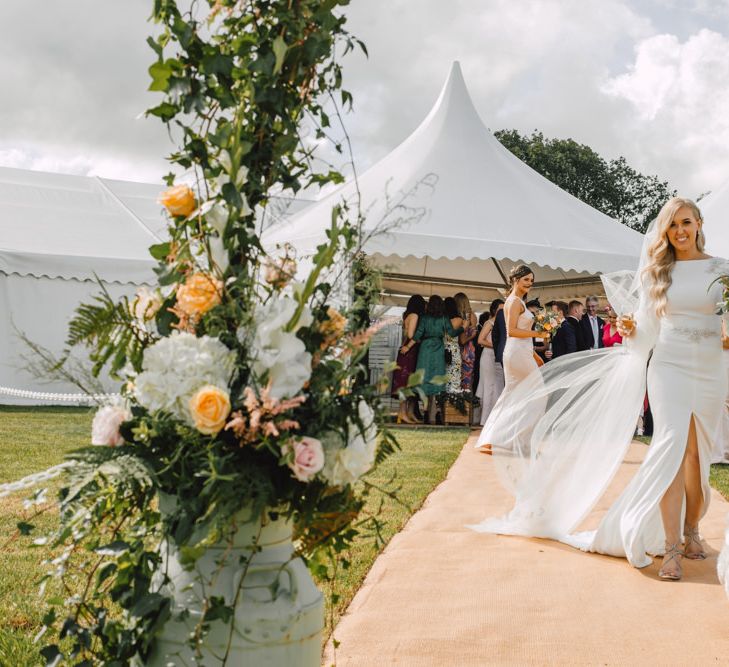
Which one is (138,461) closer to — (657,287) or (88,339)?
(88,339)

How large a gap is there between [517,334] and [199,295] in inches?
274

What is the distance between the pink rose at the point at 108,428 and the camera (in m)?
1.93

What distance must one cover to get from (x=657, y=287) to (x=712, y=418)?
79cm

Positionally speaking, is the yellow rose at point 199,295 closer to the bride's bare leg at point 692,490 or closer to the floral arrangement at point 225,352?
the floral arrangement at point 225,352

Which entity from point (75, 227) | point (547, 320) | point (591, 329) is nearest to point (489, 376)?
point (591, 329)

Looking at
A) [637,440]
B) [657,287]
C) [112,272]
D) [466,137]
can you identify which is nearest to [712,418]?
[657,287]

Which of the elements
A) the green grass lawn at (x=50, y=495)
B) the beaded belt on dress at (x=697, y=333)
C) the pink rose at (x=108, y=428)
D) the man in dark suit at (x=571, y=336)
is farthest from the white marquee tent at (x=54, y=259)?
the pink rose at (x=108, y=428)

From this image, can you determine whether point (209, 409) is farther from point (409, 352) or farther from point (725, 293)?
point (409, 352)

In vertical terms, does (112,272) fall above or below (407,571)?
above

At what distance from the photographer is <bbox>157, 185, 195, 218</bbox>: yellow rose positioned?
201 cm

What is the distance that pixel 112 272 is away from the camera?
45.5 feet

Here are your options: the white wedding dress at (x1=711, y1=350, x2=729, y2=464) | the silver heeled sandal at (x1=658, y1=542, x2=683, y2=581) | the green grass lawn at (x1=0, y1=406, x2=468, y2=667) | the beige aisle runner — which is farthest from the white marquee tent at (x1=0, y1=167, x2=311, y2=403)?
the silver heeled sandal at (x1=658, y1=542, x2=683, y2=581)

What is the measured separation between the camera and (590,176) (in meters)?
45.0

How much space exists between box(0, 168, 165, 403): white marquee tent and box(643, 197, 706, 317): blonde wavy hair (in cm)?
958
